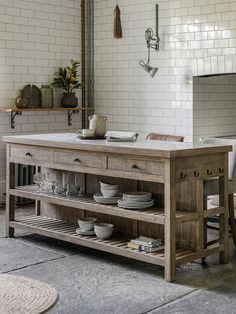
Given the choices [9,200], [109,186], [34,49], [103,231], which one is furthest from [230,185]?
[34,49]

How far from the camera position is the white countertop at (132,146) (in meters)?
4.42

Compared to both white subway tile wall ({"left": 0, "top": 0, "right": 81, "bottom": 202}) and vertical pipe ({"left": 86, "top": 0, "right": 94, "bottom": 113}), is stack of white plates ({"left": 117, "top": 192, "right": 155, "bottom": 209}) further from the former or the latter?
vertical pipe ({"left": 86, "top": 0, "right": 94, "bottom": 113})

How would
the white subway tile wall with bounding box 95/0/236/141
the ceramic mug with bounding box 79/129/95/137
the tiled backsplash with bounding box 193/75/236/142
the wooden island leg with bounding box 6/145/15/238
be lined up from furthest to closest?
1. the tiled backsplash with bounding box 193/75/236/142
2. the white subway tile wall with bounding box 95/0/236/141
3. the wooden island leg with bounding box 6/145/15/238
4. the ceramic mug with bounding box 79/129/95/137

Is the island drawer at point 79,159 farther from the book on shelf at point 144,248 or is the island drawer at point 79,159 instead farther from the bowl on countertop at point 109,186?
the book on shelf at point 144,248

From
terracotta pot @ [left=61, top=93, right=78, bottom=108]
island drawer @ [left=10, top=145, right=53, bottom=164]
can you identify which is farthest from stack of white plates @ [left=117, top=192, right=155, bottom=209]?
terracotta pot @ [left=61, top=93, right=78, bottom=108]

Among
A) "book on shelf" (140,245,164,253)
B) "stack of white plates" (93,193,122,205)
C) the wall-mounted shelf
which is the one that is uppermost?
the wall-mounted shelf

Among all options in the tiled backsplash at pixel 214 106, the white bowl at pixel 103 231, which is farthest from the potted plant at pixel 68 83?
the white bowl at pixel 103 231

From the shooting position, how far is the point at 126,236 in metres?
5.23

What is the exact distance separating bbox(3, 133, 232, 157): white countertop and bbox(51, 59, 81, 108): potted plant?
2.50 m

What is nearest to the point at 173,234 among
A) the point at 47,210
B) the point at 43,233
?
the point at 43,233

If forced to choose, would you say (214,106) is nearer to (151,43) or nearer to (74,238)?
(151,43)

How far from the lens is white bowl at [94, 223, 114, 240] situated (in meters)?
5.09

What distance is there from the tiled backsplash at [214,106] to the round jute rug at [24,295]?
139 inches

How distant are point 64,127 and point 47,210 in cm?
246
